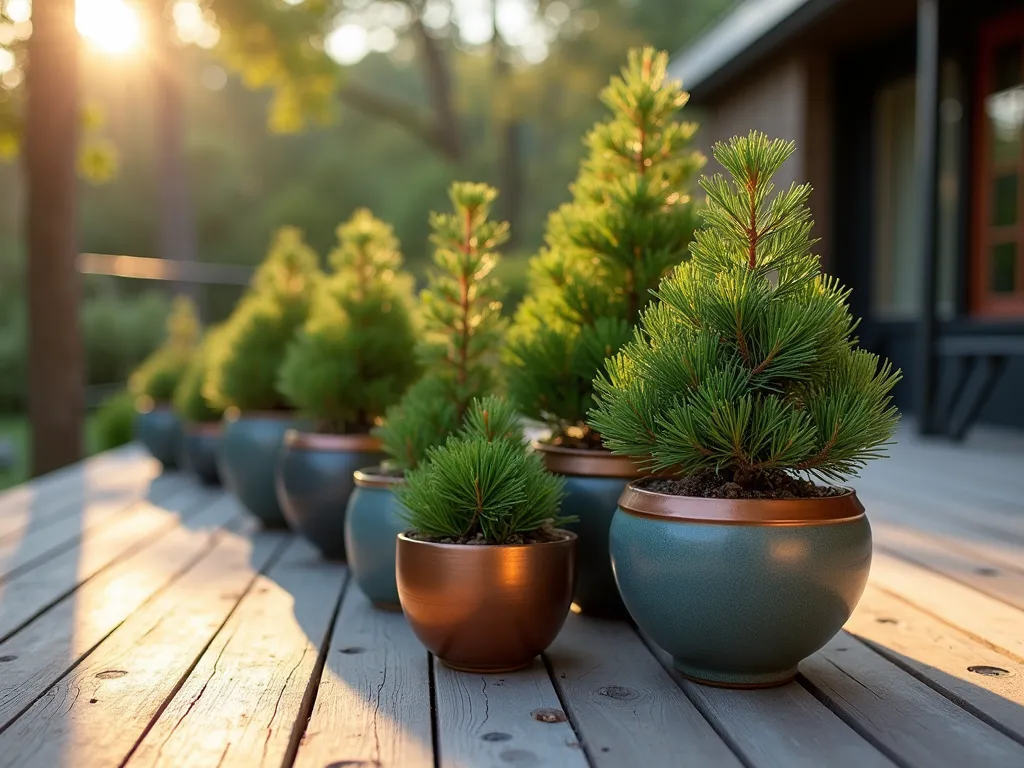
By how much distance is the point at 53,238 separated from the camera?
656cm

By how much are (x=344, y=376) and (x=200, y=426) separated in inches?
75.7

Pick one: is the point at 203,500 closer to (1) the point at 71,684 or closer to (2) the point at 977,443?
(1) the point at 71,684

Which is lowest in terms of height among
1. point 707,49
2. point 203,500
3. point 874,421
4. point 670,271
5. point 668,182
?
point 203,500

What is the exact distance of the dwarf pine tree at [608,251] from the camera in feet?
8.49

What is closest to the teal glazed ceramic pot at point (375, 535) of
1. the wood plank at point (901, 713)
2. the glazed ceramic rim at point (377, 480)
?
the glazed ceramic rim at point (377, 480)

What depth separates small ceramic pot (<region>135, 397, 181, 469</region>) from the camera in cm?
555

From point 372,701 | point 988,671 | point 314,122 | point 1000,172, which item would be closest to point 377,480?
point 372,701

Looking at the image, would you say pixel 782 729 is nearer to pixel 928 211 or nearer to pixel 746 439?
pixel 746 439

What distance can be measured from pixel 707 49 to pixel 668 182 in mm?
6380

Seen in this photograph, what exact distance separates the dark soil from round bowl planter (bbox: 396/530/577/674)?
0.26 m

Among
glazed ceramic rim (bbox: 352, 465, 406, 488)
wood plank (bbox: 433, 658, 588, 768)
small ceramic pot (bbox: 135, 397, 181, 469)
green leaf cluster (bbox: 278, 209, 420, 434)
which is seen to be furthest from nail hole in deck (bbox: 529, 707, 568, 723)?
small ceramic pot (bbox: 135, 397, 181, 469)

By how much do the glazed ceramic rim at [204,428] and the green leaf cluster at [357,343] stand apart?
5.29 feet

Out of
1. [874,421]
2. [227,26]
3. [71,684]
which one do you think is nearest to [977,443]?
[874,421]

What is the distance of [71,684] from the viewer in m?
2.11
